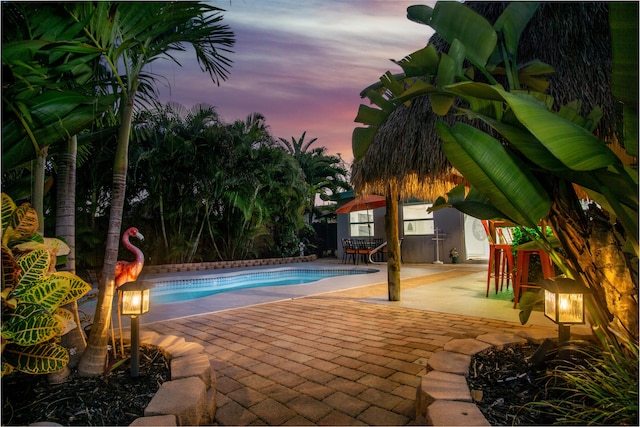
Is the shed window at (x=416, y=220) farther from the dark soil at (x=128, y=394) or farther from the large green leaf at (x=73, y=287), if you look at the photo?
→ the large green leaf at (x=73, y=287)

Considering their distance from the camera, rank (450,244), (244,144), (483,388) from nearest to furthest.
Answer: (483,388), (244,144), (450,244)

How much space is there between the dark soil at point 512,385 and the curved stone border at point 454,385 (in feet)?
0.22

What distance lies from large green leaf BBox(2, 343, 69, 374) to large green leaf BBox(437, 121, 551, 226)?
6.30 feet

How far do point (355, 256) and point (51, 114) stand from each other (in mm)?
12305

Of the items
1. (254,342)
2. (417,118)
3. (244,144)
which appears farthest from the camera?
(244,144)

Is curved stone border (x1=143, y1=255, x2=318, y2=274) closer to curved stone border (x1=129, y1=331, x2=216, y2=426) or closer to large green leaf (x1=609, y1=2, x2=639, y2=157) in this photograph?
curved stone border (x1=129, y1=331, x2=216, y2=426)

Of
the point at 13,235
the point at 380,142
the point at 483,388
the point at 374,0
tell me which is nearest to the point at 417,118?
the point at 380,142

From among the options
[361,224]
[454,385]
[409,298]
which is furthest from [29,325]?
[361,224]

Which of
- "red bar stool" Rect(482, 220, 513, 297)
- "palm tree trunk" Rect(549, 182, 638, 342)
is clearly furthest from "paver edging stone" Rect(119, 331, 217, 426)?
"red bar stool" Rect(482, 220, 513, 297)

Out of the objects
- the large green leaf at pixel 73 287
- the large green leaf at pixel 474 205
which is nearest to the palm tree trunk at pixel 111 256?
the large green leaf at pixel 73 287

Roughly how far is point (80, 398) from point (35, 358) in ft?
1.51

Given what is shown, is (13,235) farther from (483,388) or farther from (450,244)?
(450,244)

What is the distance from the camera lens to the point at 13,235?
61.5 inches

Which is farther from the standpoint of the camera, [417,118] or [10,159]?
[417,118]
